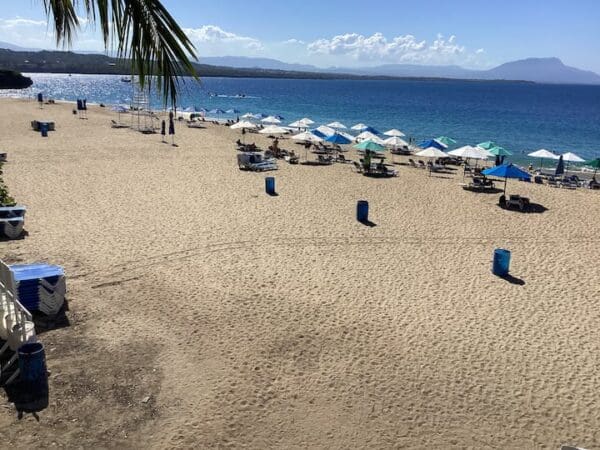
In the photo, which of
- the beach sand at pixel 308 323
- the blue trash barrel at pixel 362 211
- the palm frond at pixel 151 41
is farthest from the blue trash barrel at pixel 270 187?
the palm frond at pixel 151 41

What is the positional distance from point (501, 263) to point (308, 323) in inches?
188

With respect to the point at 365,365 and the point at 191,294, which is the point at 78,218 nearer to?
the point at 191,294

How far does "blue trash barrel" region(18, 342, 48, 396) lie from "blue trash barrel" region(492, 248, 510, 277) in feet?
28.1

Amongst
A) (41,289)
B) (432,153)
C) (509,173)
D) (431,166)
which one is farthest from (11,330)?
(431,166)

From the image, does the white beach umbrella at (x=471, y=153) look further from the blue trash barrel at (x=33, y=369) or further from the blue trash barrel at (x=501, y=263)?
the blue trash barrel at (x=33, y=369)

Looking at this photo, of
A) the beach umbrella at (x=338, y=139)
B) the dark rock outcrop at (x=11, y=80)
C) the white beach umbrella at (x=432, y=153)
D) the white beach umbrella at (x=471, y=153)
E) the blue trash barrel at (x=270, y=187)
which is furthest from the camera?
the dark rock outcrop at (x=11, y=80)

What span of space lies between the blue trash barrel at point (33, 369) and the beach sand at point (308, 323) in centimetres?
23

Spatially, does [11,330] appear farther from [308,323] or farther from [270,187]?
[270,187]

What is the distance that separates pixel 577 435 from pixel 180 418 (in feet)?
15.0

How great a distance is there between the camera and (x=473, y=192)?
18.4m

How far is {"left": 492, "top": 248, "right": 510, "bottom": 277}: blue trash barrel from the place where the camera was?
33.7 feet

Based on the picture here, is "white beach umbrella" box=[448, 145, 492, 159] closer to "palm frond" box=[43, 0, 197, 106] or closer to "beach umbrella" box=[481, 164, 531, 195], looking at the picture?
"beach umbrella" box=[481, 164, 531, 195]

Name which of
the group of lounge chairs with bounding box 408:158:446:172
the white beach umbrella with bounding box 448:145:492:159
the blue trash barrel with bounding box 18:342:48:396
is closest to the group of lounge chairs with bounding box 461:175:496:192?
the white beach umbrella with bounding box 448:145:492:159

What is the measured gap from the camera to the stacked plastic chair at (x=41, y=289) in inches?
294
